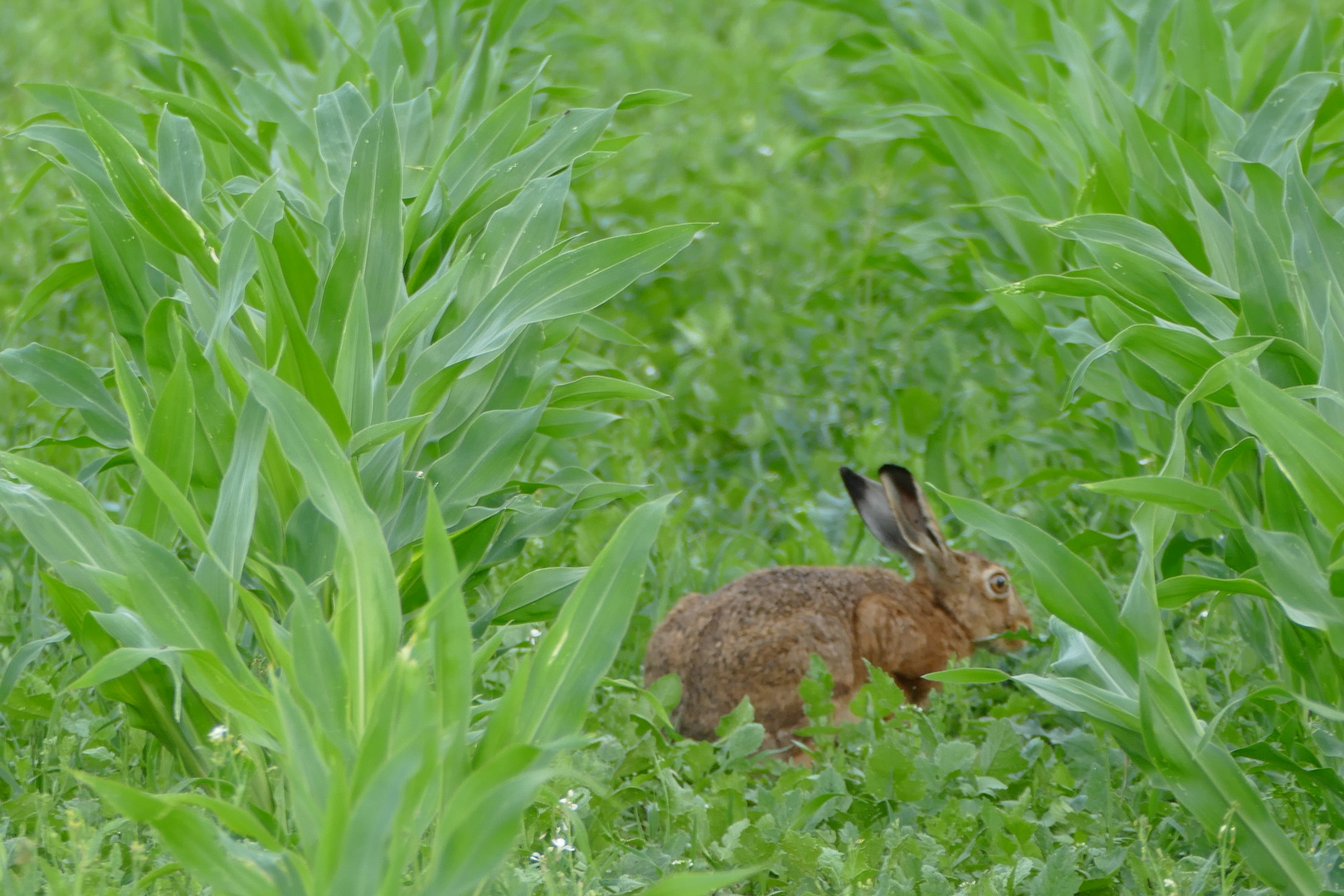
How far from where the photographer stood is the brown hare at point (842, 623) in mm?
3705

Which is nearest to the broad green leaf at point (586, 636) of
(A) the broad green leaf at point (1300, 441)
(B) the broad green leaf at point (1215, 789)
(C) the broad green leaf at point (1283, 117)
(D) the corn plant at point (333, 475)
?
(D) the corn plant at point (333, 475)

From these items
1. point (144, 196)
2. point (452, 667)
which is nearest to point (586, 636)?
point (452, 667)

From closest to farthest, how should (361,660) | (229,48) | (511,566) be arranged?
(361,660) < (511,566) < (229,48)

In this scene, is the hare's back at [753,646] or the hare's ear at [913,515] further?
the hare's ear at [913,515]

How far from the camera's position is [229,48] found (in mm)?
5430

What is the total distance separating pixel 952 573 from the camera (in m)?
4.20

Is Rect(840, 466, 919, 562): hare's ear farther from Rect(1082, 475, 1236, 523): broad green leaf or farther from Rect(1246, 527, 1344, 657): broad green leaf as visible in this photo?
Rect(1246, 527, 1344, 657): broad green leaf

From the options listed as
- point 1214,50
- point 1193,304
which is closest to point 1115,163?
point 1214,50

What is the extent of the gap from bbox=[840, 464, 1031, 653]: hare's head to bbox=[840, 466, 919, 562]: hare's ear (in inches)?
0.4

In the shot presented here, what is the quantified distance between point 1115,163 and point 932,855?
1996 millimetres

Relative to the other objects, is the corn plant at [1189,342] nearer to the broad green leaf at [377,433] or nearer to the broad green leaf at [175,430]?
the broad green leaf at [377,433]

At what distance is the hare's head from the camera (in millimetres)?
4156

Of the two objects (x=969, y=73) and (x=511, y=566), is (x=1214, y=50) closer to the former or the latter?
(x=969, y=73)

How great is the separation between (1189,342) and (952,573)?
145cm
